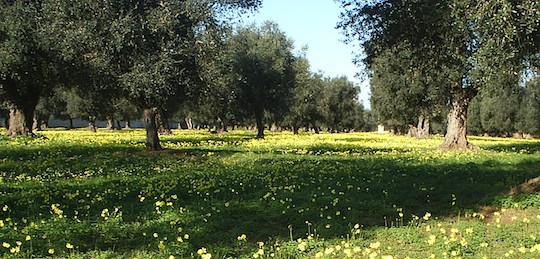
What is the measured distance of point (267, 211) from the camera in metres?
10.4

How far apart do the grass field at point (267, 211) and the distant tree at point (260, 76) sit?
31.5 meters

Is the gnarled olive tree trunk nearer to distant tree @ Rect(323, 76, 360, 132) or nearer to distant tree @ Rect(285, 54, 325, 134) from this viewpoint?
distant tree @ Rect(285, 54, 325, 134)

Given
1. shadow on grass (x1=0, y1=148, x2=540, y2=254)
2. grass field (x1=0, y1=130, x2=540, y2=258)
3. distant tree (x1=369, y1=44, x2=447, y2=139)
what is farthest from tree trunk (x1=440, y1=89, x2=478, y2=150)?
shadow on grass (x1=0, y1=148, x2=540, y2=254)

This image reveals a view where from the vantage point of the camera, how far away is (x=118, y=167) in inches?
746

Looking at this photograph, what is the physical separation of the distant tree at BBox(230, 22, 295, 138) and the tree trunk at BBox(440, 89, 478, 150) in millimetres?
22897

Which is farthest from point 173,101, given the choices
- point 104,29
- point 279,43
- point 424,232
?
point 279,43

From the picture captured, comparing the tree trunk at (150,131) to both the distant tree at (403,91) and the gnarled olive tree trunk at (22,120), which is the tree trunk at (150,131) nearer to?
the gnarled olive tree trunk at (22,120)

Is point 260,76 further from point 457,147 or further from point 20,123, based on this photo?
point 457,147

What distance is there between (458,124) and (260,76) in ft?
80.3

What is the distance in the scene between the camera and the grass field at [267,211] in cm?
761

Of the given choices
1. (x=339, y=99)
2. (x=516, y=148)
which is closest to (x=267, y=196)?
(x=516, y=148)

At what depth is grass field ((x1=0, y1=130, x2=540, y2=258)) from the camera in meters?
7.61

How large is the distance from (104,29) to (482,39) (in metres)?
17.1

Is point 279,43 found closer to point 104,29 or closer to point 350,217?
point 104,29
